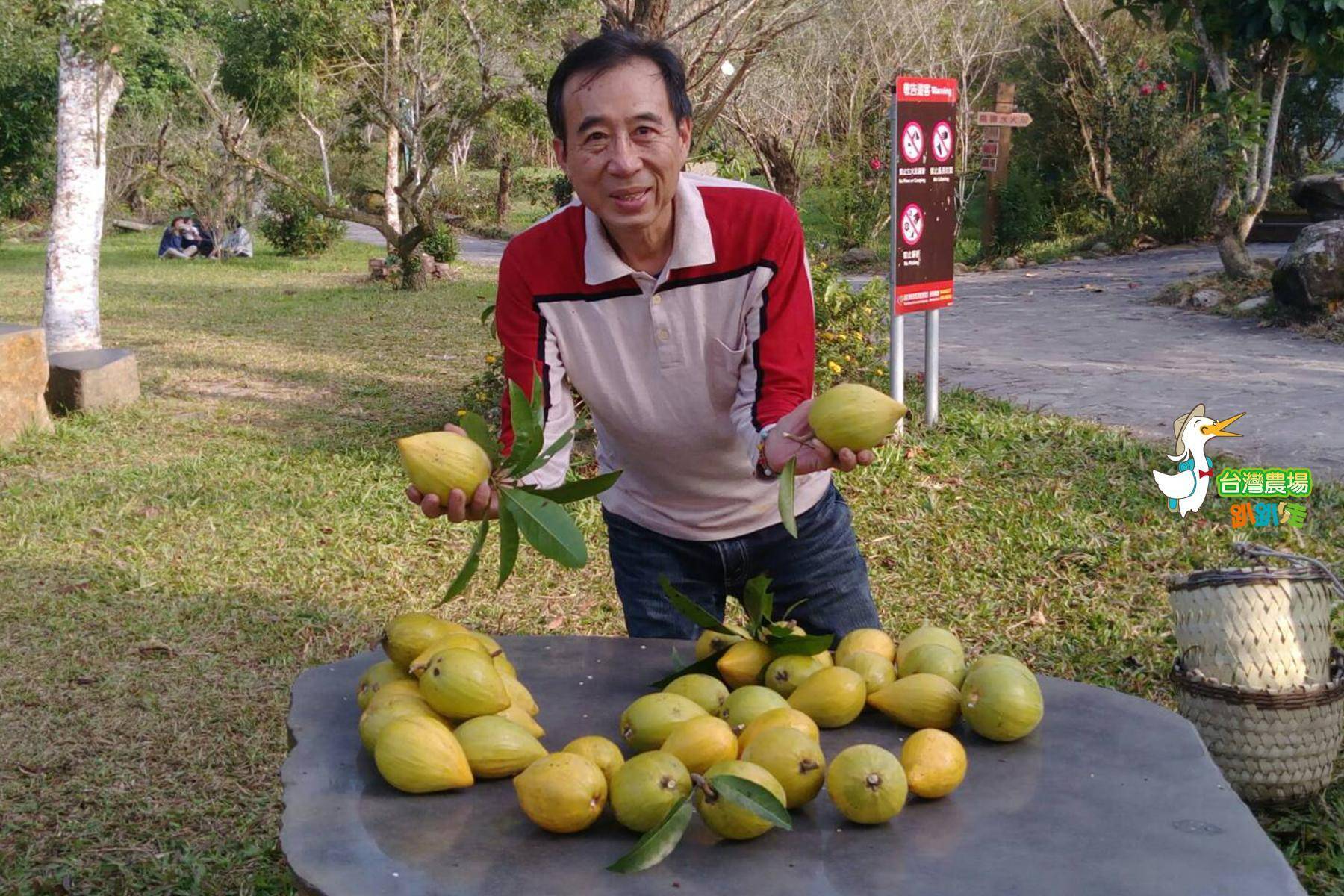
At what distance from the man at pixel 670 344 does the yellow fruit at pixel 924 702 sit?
0.39 meters

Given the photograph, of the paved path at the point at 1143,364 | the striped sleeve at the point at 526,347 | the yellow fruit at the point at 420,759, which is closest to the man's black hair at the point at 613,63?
the striped sleeve at the point at 526,347

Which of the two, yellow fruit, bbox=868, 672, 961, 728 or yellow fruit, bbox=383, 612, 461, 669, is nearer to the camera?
yellow fruit, bbox=868, 672, 961, 728

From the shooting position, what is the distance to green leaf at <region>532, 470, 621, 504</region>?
6.11ft

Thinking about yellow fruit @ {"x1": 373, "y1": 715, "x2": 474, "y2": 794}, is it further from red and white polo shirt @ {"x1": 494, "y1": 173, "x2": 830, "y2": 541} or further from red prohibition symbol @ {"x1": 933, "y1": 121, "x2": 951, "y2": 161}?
red prohibition symbol @ {"x1": 933, "y1": 121, "x2": 951, "y2": 161}

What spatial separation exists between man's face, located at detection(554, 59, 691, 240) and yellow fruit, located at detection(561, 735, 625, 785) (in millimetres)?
977

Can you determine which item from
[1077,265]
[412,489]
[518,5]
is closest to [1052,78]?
[1077,265]

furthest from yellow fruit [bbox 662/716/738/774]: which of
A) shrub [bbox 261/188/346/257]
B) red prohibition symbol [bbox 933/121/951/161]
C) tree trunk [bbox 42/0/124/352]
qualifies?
shrub [bbox 261/188/346/257]

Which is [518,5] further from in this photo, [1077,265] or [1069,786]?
[1069,786]

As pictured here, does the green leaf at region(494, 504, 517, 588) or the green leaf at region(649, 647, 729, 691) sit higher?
the green leaf at region(494, 504, 517, 588)

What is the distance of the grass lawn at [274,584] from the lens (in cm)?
330

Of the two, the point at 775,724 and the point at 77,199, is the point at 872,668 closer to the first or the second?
the point at 775,724

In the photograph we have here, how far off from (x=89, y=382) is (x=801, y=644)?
22.2 ft

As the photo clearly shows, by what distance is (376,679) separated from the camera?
1.92 meters

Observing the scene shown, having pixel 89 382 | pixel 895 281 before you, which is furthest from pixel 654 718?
pixel 89 382
